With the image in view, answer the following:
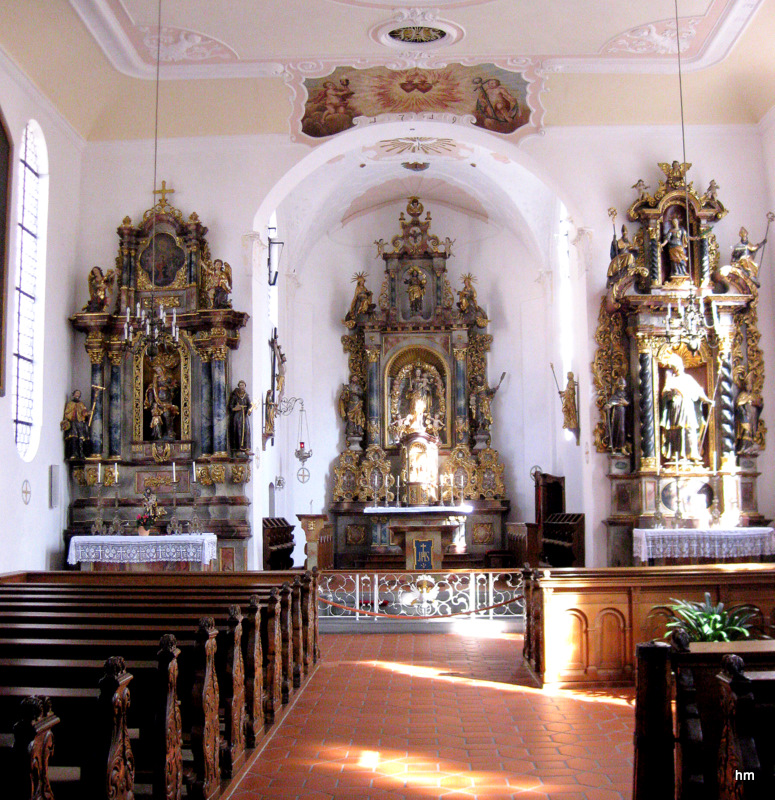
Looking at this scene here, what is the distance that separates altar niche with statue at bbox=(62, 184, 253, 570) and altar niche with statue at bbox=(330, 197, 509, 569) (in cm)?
574

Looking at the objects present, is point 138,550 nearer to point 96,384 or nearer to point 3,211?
point 96,384

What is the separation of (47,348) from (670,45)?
33.7 feet

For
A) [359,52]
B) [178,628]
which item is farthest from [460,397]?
[178,628]

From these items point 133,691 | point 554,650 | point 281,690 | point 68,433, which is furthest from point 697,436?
point 133,691

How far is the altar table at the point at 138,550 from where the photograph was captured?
12438 millimetres

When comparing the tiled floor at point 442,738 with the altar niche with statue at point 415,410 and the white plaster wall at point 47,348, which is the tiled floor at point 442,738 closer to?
the white plaster wall at point 47,348

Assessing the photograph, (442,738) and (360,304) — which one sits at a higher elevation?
(360,304)

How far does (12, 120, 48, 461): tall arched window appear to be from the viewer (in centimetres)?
1246

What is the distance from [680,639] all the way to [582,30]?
11057 mm

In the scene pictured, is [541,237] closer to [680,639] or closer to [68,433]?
[68,433]

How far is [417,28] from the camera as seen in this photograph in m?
12.9

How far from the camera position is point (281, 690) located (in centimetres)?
731

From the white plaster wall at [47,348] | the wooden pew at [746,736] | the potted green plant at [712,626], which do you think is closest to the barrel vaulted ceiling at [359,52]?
the white plaster wall at [47,348]

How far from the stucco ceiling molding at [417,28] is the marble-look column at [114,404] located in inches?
245
